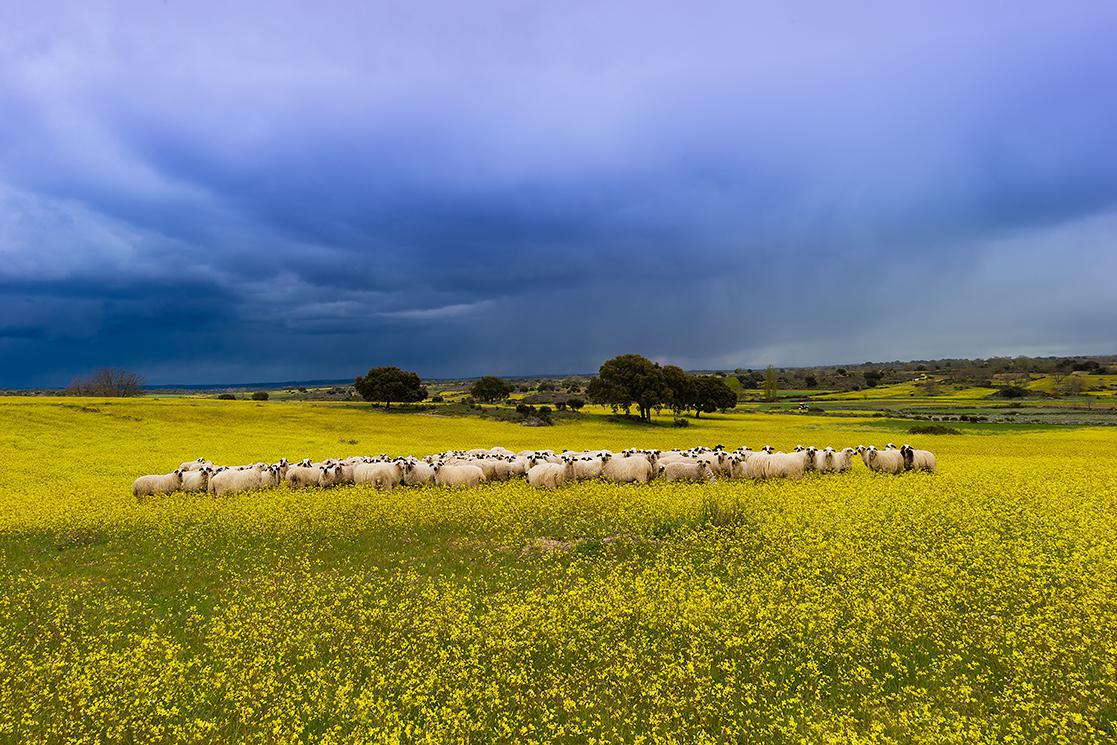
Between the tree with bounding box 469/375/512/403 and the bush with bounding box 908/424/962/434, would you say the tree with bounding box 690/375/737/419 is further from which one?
the tree with bounding box 469/375/512/403

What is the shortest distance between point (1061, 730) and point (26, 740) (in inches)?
495

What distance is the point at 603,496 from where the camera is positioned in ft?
59.9

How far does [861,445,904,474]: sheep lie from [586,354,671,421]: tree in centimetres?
3532

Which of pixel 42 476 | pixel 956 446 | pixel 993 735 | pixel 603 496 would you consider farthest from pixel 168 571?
pixel 956 446

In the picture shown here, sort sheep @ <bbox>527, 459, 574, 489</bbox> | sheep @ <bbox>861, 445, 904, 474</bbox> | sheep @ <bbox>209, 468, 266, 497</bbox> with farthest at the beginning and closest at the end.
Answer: sheep @ <bbox>861, 445, 904, 474</bbox>
sheep @ <bbox>209, 468, 266, 497</bbox>
sheep @ <bbox>527, 459, 574, 489</bbox>

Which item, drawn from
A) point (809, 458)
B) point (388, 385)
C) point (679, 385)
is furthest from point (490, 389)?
point (809, 458)

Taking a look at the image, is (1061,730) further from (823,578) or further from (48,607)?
(48,607)

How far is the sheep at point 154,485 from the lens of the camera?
20.6 metres

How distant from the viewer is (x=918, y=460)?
22172 millimetres

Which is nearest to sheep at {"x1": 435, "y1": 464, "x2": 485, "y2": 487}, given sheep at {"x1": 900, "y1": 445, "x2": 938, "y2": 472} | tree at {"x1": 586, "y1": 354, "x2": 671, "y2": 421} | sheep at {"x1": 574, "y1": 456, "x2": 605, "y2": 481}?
sheep at {"x1": 574, "y1": 456, "x2": 605, "y2": 481}

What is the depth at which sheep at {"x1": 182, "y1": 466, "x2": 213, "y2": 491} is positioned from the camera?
2100 centimetres

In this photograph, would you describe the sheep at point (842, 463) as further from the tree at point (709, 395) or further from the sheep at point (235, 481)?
the tree at point (709, 395)

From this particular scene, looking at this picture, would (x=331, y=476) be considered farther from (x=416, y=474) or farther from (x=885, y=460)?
(x=885, y=460)

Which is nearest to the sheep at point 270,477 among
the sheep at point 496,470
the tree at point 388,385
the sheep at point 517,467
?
the sheep at point 496,470
